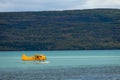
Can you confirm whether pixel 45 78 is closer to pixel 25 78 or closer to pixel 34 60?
pixel 25 78

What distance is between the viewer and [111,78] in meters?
63.2

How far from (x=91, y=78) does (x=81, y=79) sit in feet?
4.95

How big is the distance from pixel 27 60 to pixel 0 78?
200 feet

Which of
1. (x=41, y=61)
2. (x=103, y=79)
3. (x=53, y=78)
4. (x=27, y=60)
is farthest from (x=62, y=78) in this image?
(x=27, y=60)

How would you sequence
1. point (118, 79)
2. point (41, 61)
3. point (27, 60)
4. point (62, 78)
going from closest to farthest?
point (118, 79), point (62, 78), point (41, 61), point (27, 60)

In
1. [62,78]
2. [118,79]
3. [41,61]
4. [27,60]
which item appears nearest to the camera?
[118,79]

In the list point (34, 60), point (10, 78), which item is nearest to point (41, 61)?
point (34, 60)

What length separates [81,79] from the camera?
63.0 m

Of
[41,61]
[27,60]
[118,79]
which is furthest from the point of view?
[27,60]

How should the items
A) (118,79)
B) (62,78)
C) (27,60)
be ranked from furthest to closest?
(27,60), (62,78), (118,79)

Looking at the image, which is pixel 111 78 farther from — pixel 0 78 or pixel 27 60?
pixel 27 60

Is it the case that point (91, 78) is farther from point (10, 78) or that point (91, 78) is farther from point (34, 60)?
point (34, 60)

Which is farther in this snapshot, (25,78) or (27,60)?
(27,60)

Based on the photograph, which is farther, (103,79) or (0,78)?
(0,78)
